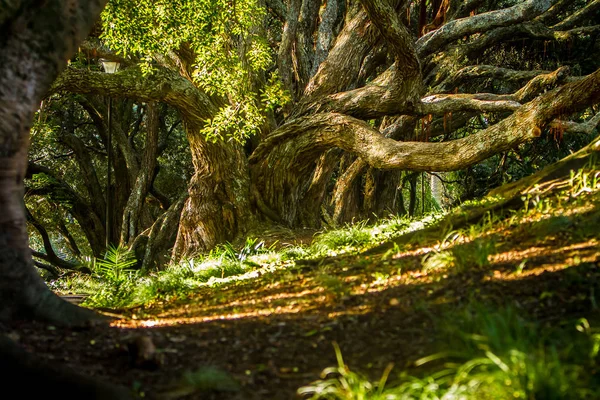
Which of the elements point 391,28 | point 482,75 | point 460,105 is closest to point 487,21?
point 482,75

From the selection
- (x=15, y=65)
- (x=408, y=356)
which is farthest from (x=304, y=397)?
(x=15, y=65)

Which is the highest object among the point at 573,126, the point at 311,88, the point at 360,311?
the point at 311,88

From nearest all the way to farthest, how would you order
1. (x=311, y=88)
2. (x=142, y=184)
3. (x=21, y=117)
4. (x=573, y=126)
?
1. (x=21, y=117)
2. (x=573, y=126)
3. (x=311, y=88)
4. (x=142, y=184)

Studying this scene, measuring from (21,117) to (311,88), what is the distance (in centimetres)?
716

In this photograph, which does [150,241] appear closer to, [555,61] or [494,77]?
[494,77]

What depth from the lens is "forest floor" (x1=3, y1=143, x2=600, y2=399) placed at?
279cm

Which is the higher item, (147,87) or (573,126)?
(147,87)

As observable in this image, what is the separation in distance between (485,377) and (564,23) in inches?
481

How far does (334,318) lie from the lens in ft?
11.2

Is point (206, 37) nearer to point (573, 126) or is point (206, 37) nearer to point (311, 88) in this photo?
point (311, 88)

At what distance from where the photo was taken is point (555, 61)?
42.4 feet

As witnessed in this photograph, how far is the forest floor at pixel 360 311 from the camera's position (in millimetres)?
2795

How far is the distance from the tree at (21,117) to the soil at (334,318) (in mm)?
205

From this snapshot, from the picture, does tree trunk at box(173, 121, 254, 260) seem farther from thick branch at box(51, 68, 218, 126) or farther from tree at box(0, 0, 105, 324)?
tree at box(0, 0, 105, 324)
